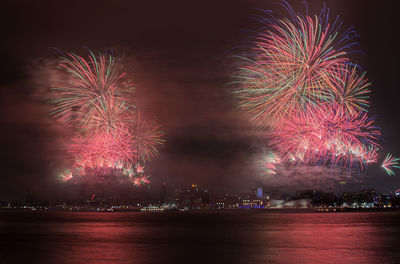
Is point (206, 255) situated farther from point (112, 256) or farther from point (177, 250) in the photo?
point (112, 256)

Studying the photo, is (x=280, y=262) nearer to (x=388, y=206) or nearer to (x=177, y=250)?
(x=177, y=250)

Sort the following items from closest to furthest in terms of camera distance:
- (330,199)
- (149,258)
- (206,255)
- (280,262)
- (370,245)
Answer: (280,262), (149,258), (206,255), (370,245), (330,199)

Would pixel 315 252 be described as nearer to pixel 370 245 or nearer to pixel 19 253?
pixel 370 245

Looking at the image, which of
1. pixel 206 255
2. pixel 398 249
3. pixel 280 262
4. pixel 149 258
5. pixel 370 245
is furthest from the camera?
pixel 370 245

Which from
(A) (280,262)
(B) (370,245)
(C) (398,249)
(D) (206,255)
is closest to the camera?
(A) (280,262)

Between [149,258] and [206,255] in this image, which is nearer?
[149,258]

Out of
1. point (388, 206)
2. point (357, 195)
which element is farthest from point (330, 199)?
point (388, 206)

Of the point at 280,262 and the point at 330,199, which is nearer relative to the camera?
the point at 280,262

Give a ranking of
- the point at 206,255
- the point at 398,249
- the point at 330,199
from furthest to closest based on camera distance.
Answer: the point at 330,199, the point at 398,249, the point at 206,255

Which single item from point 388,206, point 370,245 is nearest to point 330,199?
point 388,206
